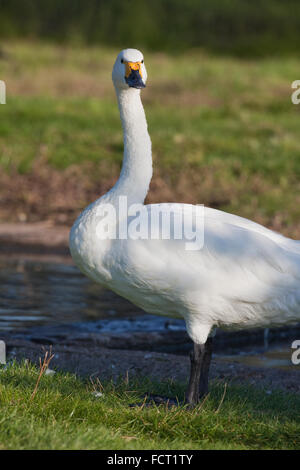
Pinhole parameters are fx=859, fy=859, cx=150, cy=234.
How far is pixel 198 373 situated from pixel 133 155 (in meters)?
1.44

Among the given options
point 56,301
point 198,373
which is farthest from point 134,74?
point 56,301

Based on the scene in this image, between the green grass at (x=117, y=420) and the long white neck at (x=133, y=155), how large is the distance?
120cm

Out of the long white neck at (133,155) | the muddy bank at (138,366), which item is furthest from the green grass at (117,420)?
the long white neck at (133,155)

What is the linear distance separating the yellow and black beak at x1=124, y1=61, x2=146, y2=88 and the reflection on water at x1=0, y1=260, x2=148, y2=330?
305 cm

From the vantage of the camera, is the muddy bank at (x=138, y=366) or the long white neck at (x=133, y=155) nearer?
the long white neck at (x=133, y=155)

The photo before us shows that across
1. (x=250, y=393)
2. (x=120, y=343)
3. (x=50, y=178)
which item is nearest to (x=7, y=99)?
(x=50, y=178)

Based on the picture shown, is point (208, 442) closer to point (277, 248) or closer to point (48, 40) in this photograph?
point (277, 248)

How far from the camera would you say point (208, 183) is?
45.8ft

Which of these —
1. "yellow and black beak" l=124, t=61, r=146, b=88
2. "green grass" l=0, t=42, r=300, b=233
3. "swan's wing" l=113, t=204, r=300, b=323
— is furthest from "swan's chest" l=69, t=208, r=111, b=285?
"green grass" l=0, t=42, r=300, b=233

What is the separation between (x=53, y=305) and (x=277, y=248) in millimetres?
3873

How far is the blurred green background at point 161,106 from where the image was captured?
1381 centimetres

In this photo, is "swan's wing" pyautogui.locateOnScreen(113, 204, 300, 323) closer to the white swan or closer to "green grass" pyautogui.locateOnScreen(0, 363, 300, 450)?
the white swan

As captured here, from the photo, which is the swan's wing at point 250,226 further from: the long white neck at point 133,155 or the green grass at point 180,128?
the green grass at point 180,128

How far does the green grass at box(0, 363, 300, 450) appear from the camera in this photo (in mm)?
4105
